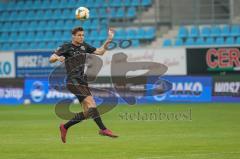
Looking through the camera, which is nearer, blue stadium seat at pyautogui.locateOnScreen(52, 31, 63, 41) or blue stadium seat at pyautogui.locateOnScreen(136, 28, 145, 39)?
blue stadium seat at pyautogui.locateOnScreen(136, 28, 145, 39)

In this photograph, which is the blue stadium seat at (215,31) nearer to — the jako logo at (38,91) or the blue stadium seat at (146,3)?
the blue stadium seat at (146,3)

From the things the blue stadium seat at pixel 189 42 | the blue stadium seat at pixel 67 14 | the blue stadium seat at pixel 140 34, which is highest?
the blue stadium seat at pixel 67 14

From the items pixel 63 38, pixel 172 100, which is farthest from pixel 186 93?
pixel 63 38

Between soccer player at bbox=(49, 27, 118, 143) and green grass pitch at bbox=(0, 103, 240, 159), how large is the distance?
1.58 ft

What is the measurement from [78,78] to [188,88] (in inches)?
636

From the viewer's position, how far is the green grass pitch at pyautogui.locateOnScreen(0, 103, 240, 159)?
13.2m

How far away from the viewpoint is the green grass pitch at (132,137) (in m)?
13.2

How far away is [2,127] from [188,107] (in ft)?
30.9

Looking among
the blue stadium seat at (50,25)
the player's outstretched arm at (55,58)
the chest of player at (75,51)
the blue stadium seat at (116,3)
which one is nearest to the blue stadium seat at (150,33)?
the blue stadium seat at (116,3)

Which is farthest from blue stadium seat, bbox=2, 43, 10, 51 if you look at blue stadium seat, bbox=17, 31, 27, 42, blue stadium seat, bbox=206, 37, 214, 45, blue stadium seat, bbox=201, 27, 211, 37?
blue stadium seat, bbox=206, 37, 214, 45

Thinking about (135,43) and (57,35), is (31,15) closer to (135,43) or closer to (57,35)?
(57,35)

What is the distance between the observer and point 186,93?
1205 inches

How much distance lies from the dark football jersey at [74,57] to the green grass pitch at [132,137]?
161cm

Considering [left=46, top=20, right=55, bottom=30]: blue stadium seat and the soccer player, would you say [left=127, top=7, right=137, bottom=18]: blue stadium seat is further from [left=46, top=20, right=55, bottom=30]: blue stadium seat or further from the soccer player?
the soccer player
